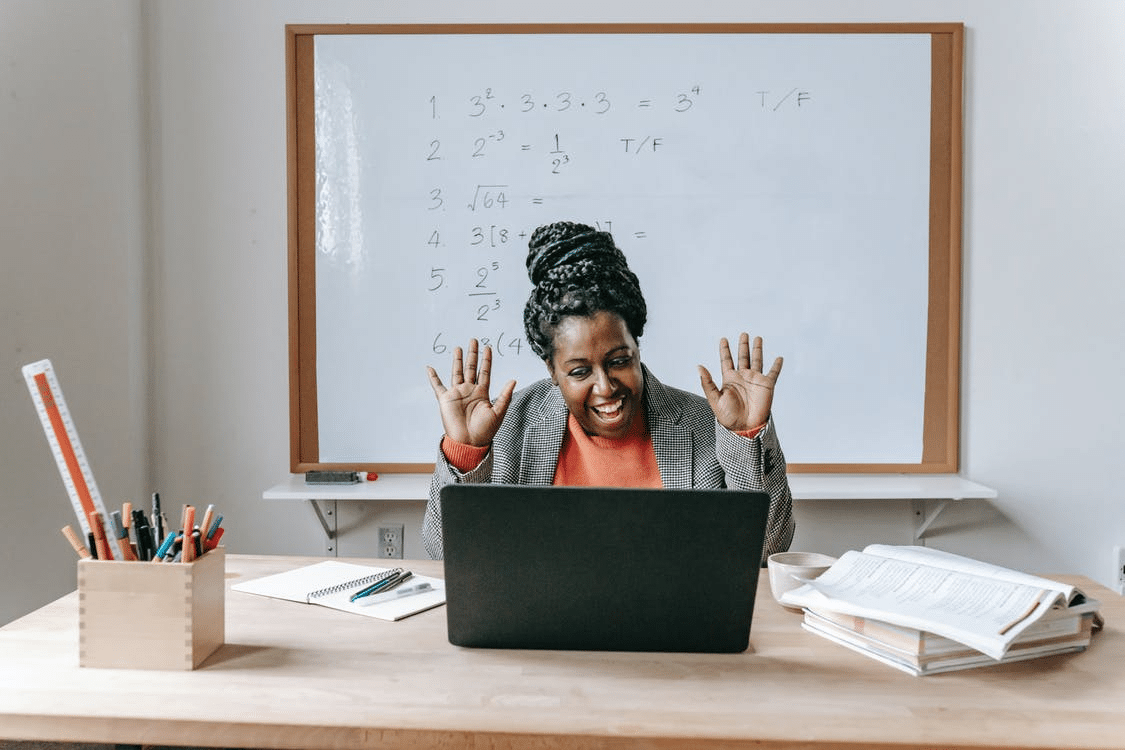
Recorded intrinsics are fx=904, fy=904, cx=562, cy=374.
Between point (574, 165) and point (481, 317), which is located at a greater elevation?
point (574, 165)

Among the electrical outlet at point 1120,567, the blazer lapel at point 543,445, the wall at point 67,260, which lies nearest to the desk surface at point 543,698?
the blazer lapel at point 543,445

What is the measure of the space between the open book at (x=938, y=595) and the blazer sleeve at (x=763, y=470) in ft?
1.38

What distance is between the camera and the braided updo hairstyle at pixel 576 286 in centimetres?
191

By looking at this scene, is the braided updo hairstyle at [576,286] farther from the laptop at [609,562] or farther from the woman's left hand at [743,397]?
the laptop at [609,562]

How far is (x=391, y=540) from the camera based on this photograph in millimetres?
2672

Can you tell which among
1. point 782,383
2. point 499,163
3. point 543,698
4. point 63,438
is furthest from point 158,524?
point 782,383

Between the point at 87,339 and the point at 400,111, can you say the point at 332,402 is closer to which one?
the point at 87,339

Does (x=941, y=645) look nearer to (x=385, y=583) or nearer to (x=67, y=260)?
(x=385, y=583)

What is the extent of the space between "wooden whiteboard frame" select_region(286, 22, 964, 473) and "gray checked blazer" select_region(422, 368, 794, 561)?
2.59ft

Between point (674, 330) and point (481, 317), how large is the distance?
560 mm

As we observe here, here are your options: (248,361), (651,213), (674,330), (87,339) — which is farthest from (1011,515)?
(87,339)

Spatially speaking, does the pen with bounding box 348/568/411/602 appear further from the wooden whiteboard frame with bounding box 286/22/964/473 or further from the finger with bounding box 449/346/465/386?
the wooden whiteboard frame with bounding box 286/22/964/473

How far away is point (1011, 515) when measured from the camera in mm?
2648

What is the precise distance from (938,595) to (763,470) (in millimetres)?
618
